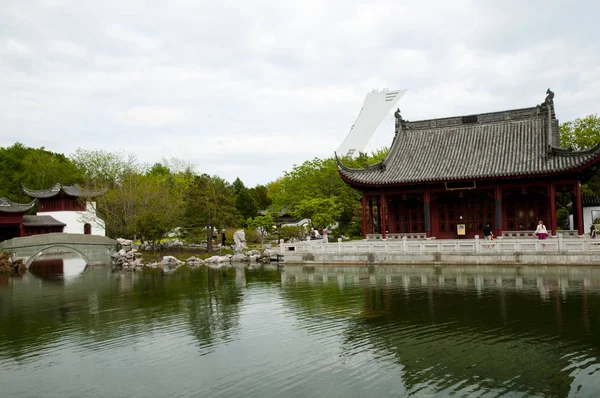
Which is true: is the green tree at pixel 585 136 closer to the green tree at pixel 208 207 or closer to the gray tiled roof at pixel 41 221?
the green tree at pixel 208 207

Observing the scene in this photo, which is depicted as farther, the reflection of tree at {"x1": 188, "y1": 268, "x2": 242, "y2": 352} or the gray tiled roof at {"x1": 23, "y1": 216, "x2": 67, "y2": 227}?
the gray tiled roof at {"x1": 23, "y1": 216, "x2": 67, "y2": 227}

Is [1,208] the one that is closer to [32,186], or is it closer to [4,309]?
[32,186]

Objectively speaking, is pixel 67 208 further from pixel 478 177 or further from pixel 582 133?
pixel 582 133

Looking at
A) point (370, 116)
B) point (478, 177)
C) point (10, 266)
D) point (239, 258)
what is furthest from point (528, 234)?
point (370, 116)

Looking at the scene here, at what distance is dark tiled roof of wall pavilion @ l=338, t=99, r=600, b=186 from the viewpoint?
25844 millimetres

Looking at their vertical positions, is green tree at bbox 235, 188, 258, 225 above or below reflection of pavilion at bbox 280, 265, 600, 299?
above

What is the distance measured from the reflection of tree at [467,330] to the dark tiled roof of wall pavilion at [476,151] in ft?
32.5

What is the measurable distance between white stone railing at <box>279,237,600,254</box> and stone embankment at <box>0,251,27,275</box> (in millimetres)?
18094

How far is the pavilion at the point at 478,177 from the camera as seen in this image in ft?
84.7

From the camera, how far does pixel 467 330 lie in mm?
11398

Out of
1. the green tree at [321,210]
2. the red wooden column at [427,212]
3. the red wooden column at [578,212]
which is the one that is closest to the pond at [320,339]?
the red wooden column at [578,212]

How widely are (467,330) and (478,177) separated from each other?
1656 cm

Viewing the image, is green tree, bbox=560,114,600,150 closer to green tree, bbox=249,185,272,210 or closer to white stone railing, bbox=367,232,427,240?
white stone railing, bbox=367,232,427,240

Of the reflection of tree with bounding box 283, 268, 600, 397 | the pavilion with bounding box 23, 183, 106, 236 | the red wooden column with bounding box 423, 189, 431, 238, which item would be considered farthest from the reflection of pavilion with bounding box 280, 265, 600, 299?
the pavilion with bounding box 23, 183, 106, 236
